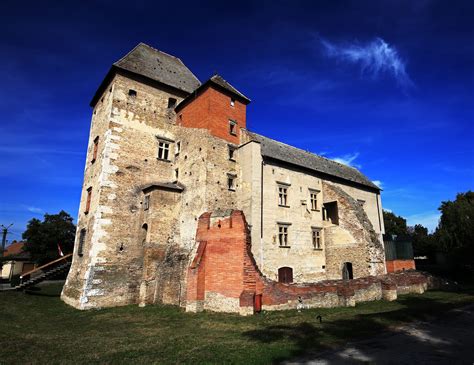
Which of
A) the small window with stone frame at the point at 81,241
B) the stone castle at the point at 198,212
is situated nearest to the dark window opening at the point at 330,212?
the stone castle at the point at 198,212

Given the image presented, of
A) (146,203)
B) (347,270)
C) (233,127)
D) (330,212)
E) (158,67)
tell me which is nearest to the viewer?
(146,203)

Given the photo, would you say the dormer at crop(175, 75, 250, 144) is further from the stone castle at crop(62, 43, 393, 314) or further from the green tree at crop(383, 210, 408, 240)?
the green tree at crop(383, 210, 408, 240)

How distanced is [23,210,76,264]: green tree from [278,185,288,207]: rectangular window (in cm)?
3181

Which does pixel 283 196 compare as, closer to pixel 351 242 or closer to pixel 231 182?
pixel 231 182

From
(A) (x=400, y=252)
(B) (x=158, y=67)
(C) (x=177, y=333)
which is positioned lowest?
(C) (x=177, y=333)

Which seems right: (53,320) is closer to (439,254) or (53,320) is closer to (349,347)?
(349,347)

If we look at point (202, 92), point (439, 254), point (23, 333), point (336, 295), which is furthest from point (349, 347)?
point (439, 254)

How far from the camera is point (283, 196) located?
22.6m

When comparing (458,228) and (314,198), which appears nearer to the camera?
(314,198)

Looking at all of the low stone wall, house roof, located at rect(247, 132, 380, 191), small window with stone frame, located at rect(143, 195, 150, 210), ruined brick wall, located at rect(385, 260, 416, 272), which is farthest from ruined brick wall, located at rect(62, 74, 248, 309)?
ruined brick wall, located at rect(385, 260, 416, 272)

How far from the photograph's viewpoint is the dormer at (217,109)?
21312 mm

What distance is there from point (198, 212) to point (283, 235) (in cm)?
656

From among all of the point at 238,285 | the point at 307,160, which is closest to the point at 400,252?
the point at 307,160

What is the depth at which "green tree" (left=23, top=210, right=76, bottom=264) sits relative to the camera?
128 feet
